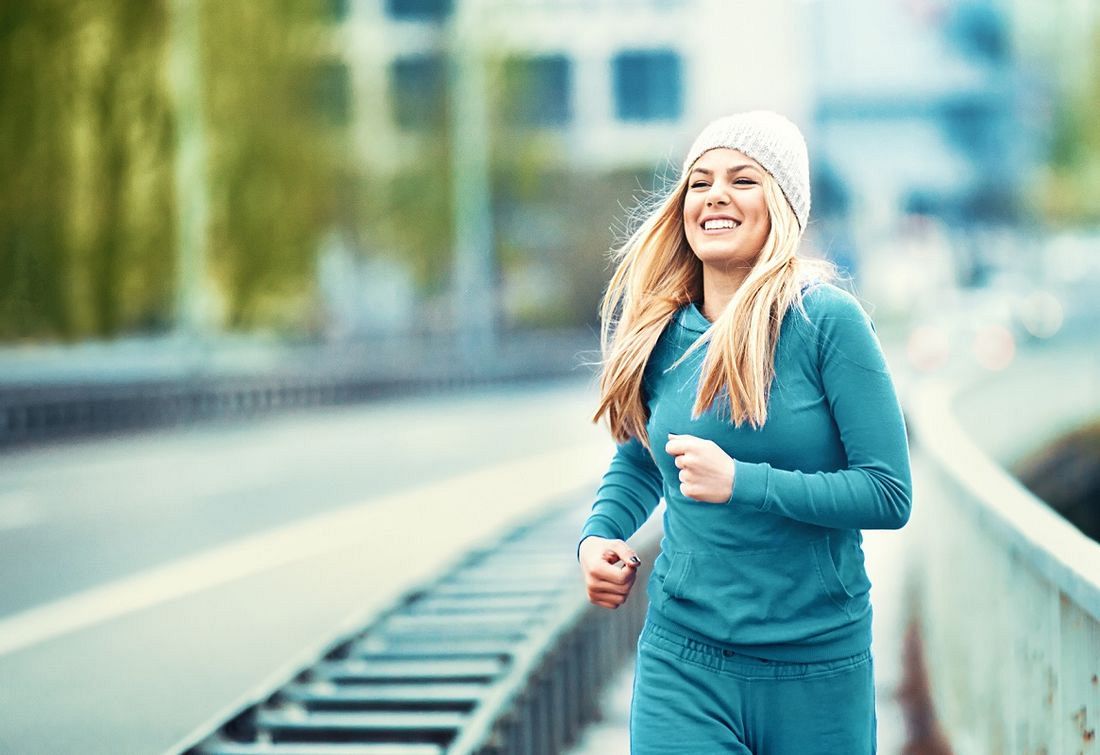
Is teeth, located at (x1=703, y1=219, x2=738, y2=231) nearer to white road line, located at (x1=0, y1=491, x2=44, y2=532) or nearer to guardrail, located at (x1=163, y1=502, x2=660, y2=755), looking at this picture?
guardrail, located at (x1=163, y1=502, x2=660, y2=755)

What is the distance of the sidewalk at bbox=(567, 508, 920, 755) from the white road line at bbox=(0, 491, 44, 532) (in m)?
6.50

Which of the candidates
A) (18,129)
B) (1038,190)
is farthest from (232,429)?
(1038,190)

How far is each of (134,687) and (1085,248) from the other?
6508 centimetres

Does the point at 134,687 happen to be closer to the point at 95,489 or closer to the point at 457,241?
the point at 95,489

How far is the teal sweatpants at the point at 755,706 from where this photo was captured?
3172 mm

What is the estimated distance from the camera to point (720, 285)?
3373 millimetres

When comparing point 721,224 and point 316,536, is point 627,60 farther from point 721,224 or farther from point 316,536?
point 721,224

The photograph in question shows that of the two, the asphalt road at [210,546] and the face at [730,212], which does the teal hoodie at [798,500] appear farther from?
the asphalt road at [210,546]

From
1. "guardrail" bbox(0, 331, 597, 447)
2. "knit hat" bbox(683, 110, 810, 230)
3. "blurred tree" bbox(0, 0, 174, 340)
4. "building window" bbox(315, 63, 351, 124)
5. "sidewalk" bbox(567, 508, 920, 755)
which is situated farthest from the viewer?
"building window" bbox(315, 63, 351, 124)

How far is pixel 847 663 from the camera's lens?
3209 millimetres

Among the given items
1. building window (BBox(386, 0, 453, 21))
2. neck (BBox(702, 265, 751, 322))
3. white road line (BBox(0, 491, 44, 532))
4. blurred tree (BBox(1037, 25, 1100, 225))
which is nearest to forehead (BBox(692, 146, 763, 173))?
neck (BBox(702, 265, 751, 322))

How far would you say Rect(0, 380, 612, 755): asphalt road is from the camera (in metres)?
8.06

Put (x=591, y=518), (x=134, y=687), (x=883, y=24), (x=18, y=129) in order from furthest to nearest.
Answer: (x=883, y=24) < (x=18, y=129) < (x=134, y=687) < (x=591, y=518)

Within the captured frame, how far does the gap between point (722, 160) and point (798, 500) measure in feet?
2.09
